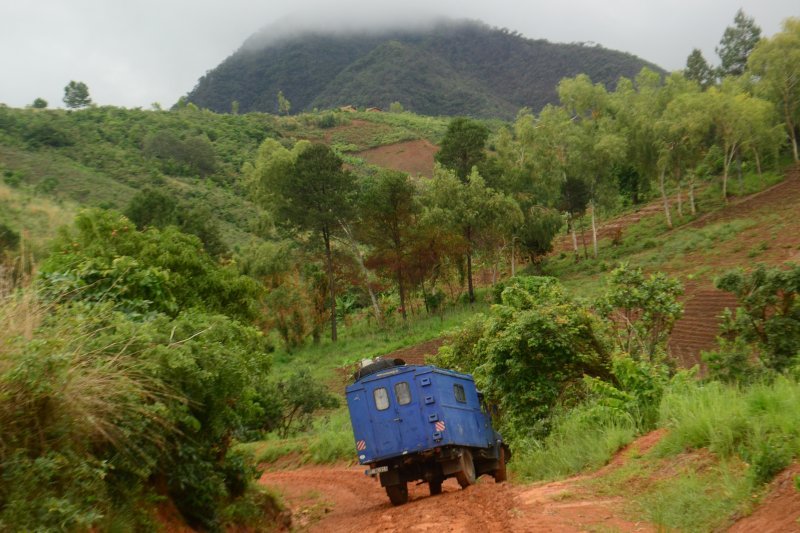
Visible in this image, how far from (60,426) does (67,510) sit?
86cm

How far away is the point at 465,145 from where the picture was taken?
51156 mm

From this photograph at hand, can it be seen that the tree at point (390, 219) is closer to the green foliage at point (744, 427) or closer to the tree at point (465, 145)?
the tree at point (465, 145)

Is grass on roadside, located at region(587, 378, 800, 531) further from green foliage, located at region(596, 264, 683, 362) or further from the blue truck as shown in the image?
green foliage, located at region(596, 264, 683, 362)

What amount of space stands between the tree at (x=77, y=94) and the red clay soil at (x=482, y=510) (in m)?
107

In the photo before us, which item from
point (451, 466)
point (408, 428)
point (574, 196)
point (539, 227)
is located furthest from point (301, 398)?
point (574, 196)

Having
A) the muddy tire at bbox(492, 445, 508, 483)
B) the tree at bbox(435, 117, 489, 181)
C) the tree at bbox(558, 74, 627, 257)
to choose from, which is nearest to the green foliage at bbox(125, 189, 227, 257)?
the tree at bbox(435, 117, 489, 181)

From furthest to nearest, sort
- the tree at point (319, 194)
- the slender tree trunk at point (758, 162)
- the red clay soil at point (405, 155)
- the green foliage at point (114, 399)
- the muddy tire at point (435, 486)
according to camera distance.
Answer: the red clay soil at point (405, 155) < the slender tree trunk at point (758, 162) < the tree at point (319, 194) < the muddy tire at point (435, 486) < the green foliage at point (114, 399)

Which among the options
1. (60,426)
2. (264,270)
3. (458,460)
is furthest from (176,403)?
(264,270)

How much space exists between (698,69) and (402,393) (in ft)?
288

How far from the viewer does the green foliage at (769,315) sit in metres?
16.6

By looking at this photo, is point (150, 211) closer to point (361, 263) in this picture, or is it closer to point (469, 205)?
point (361, 263)

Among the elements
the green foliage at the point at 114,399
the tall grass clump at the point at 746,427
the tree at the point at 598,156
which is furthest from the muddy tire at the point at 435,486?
the tree at the point at 598,156

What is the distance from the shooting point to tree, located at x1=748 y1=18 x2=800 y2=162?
182 ft

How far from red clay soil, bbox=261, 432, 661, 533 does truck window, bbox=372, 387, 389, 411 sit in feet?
5.89
